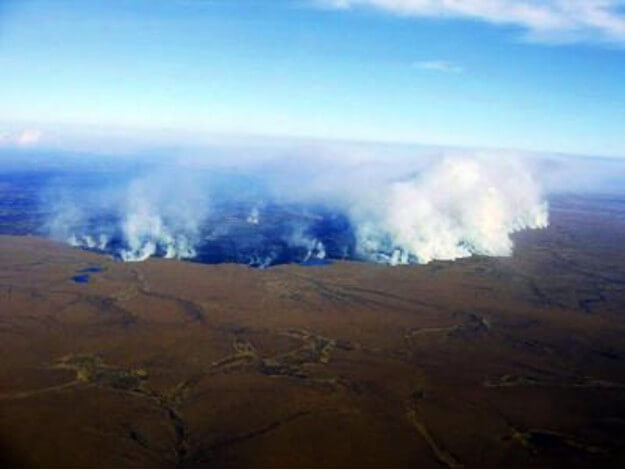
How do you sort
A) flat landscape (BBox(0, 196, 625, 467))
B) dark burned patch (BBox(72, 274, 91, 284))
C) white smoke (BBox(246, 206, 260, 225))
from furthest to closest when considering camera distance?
white smoke (BBox(246, 206, 260, 225))
dark burned patch (BBox(72, 274, 91, 284))
flat landscape (BBox(0, 196, 625, 467))

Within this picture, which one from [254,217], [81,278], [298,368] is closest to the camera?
[298,368]

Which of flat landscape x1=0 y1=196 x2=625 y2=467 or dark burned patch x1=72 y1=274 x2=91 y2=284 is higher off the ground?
flat landscape x1=0 y1=196 x2=625 y2=467

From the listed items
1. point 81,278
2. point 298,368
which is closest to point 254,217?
point 81,278

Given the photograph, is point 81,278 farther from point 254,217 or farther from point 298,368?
point 254,217

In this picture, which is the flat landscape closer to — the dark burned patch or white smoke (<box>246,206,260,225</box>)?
the dark burned patch

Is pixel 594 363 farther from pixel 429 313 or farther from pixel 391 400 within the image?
→ pixel 391 400

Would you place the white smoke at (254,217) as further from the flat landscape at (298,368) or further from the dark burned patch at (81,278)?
the dark burned patch at (81,278)

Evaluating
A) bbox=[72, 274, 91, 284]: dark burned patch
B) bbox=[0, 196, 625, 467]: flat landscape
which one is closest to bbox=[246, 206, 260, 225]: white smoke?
bbox=[0, 196, 625, 467]: flat landscape

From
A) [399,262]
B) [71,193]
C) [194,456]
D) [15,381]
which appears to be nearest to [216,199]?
[71,193]
